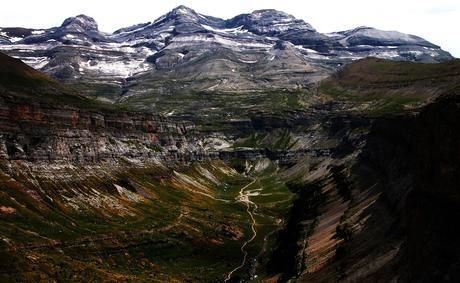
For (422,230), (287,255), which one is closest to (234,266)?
(287,255)

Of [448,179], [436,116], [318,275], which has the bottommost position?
[318,275]

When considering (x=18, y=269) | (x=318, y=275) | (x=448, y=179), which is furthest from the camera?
(x=18, y=269)

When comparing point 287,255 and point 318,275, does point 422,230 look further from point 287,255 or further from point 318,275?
point 287,255

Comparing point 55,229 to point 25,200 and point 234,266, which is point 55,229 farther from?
point 234,266

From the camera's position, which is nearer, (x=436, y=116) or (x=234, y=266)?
(x=436, y=116)

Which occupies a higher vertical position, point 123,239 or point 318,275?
point 318,275

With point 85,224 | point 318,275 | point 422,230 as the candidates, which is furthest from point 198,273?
point 422,230

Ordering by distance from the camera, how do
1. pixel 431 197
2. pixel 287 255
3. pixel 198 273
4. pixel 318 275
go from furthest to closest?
pixel 198 273 < pixel 287 255 < pixel 318 275 < pixel 431 197

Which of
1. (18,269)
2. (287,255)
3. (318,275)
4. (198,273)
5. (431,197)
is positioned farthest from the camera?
(198,273)

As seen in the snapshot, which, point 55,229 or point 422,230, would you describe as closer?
point 422,230
